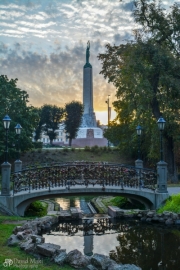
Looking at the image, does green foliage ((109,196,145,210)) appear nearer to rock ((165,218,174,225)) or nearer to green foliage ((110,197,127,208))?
green foliage ((110,197,127,208))

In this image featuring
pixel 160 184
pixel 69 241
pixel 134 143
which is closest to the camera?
pixel 69 241

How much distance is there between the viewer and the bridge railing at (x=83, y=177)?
14.0 metres

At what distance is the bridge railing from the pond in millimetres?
2076

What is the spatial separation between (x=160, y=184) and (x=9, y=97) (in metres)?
25.6

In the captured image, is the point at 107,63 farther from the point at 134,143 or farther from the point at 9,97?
the point at 9,97

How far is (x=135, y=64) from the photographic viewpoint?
23.7m

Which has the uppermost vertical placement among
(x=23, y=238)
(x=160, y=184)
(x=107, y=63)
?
(x=107, y=63)

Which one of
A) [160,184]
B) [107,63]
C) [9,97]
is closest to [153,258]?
[160,184]

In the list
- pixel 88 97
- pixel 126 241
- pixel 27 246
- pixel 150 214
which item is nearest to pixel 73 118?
pixel 88 97

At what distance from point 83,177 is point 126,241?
4971 mm

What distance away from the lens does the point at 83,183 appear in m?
14.3

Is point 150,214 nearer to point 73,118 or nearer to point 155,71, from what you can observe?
point 155,71

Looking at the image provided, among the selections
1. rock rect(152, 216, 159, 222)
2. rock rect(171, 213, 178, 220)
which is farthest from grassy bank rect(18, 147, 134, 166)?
rock rect(171, 213, 178, 220)

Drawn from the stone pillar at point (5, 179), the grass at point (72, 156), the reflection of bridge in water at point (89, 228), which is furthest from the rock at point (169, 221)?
the grass at point (72, 156)
